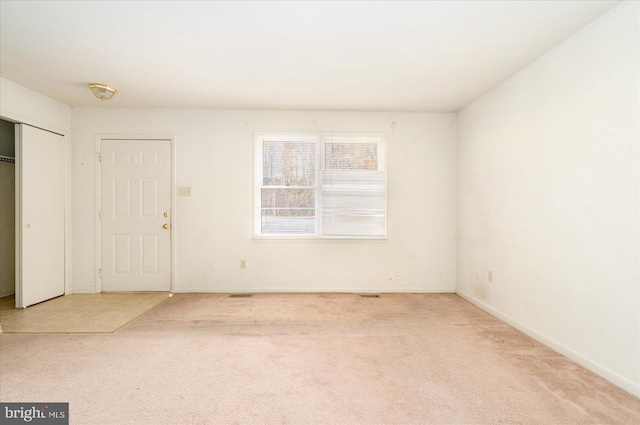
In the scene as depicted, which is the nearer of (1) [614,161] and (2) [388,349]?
(1) [614,161]

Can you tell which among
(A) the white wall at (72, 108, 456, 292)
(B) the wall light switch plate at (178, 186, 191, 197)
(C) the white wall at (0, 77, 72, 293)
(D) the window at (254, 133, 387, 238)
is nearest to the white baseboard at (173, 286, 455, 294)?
(A) the white wall at (72, 108, 456, 292)

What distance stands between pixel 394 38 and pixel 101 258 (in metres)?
4.70

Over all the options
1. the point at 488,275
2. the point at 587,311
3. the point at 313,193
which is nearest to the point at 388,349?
the point at 587,311

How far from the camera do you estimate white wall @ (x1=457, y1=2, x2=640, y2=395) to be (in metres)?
2.12

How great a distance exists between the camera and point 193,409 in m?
1.88

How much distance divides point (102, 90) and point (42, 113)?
1129mm

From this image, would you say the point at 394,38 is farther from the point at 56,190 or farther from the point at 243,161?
the point at 56,190

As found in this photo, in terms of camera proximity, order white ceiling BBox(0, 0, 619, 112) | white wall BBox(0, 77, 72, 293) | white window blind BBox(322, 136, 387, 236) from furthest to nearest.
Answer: white window blind BBox(322, 136, 387, 236)
white wall BBox(0, 77, 72, 293)
white ceiling BBox(0, 0, 619, 112)

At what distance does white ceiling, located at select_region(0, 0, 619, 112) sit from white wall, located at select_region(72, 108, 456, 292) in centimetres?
57

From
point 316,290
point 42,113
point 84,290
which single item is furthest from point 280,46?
point 84,290

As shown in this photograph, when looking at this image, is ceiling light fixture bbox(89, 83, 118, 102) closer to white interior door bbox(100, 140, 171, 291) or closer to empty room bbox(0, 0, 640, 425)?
empty room bbox(0, 0, 640, 425)

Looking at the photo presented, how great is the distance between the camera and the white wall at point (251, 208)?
14.6 feet

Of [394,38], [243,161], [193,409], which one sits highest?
[394,38]

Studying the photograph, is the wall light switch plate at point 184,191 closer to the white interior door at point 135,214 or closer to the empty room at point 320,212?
the empty room at point 320,212
